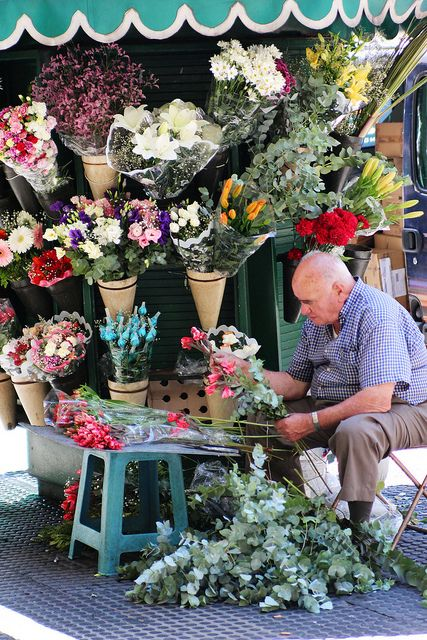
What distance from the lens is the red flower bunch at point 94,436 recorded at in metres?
4.45

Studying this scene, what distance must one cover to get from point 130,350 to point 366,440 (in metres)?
1.25

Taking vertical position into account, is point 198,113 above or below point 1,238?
above

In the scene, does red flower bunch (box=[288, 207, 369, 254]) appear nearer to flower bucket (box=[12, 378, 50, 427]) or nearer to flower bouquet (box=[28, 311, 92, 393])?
flower bouquet (box=[28, 311, 92, 393])

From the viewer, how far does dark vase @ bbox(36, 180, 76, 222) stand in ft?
17.1

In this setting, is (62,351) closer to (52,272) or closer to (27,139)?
(52,272)

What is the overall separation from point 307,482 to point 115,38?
2.15 m

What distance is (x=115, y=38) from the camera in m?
4.64

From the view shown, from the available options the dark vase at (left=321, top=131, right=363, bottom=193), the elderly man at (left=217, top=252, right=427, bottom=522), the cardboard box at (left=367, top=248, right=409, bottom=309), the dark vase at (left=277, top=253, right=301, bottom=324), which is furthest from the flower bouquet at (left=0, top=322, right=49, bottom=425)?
the cardboard box at (left=367, top=248, right=409, bottom=309)

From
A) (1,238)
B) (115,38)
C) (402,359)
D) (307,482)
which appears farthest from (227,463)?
(115,38)

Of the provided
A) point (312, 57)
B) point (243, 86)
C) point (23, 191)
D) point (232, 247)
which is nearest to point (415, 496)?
point (232, 247)

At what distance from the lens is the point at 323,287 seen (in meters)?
4.68

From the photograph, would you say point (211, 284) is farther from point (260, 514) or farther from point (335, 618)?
point (335, 618)

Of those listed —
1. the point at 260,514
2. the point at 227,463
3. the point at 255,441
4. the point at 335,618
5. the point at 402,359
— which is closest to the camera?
the point at 335,618

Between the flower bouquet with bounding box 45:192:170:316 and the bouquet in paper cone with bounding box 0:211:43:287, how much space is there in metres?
0.31
